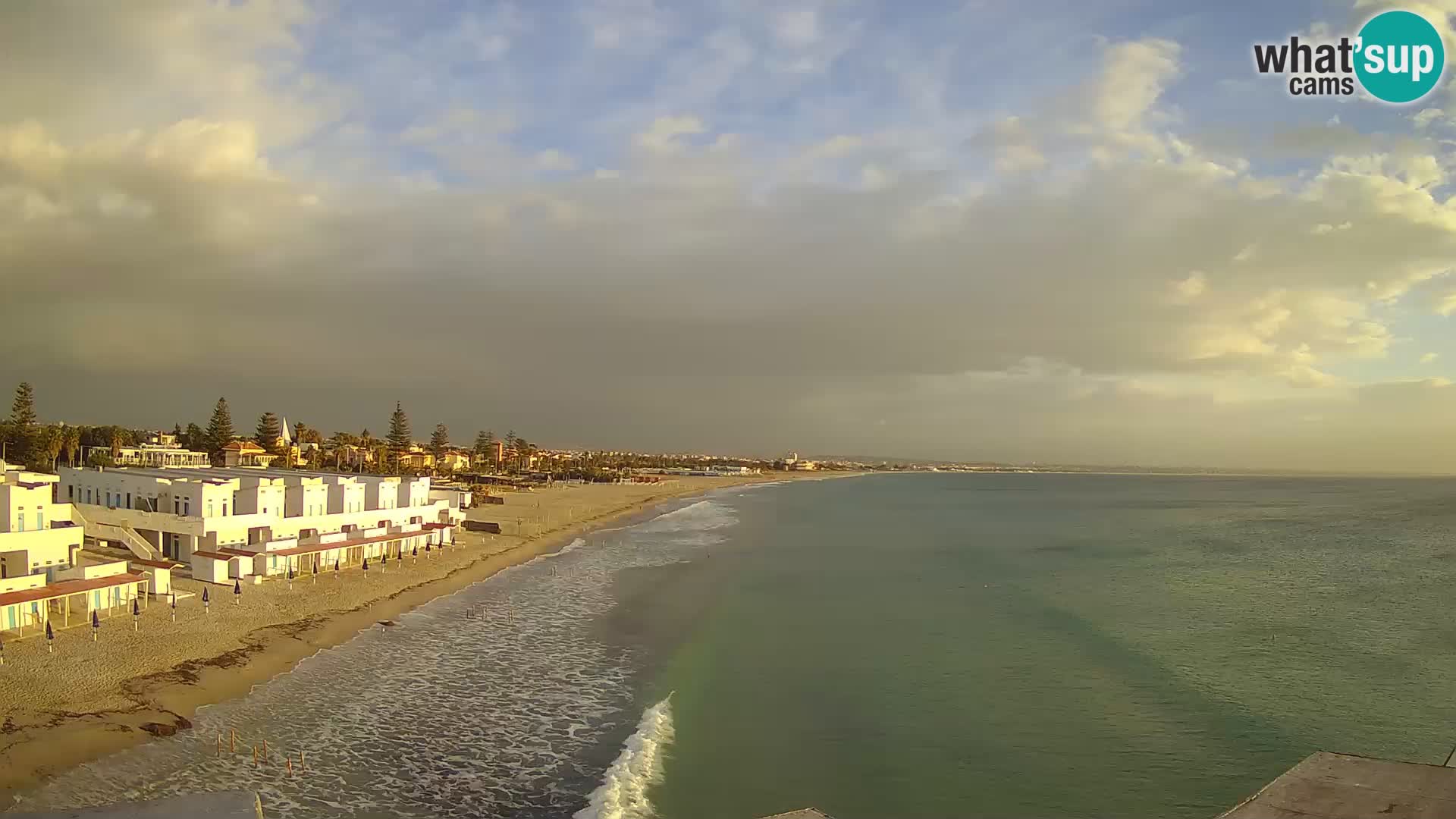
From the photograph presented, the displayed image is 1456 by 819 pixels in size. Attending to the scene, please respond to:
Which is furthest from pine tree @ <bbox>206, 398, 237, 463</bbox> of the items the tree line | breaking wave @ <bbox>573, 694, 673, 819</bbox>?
breaking wave @ <bbox>573, 694, 673, 819</bbox>

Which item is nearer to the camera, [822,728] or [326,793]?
[326,793]

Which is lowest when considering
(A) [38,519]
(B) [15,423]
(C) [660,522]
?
(C) [660,522]

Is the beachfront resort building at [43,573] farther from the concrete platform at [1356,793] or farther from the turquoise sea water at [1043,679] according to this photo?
the concrete platform at [1356,793]

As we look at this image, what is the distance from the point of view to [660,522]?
71.9 metres

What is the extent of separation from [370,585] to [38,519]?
11507mm

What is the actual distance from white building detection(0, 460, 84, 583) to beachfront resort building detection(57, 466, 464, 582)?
15.6 feet

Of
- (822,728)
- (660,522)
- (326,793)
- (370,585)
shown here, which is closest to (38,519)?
(370,585)

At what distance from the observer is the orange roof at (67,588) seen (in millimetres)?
21156

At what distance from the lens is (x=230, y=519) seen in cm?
3244

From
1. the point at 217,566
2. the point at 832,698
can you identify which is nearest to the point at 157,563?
the point at 217,566

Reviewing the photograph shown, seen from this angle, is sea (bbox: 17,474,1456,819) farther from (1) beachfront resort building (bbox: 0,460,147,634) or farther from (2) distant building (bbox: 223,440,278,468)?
(2) distant building (bbox: 223,440,278,468)

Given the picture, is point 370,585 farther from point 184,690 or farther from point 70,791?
point 70,791

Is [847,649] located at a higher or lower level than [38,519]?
lower

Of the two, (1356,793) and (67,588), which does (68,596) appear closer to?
(67,588)
